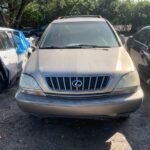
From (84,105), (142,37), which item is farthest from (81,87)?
(142,37)

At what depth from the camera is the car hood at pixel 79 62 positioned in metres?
4.23

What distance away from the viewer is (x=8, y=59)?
665cm

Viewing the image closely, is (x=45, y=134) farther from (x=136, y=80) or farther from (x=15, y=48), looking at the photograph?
(x=15, y=48)

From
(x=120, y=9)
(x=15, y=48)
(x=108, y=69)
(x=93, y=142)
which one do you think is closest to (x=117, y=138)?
(x=93, y=142)

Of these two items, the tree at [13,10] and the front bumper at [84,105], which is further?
the tree at [13,10]

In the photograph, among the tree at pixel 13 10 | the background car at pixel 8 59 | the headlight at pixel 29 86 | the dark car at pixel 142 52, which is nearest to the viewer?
the headlight at pixel 29 86

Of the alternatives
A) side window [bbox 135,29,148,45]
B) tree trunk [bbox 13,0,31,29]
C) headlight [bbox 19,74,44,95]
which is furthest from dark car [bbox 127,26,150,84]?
tree trunk [bbox 13,0,31,29]

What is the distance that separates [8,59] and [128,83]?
3328mm

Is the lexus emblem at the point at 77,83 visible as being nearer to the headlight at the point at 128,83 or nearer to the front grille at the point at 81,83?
the front grille at the point at 81,83

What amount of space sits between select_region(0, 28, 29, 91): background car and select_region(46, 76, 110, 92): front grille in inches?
98.6

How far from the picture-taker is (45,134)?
4.60 meters

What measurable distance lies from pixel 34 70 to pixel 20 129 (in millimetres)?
1057

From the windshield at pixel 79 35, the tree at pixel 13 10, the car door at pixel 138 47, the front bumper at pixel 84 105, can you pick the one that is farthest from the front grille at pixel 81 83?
the tree at pixel 13 10

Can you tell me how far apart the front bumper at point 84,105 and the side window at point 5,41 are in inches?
116
